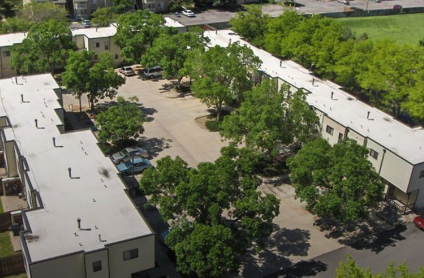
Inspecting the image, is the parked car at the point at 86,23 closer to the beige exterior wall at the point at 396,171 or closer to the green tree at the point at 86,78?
the green tree at the point at 86,78

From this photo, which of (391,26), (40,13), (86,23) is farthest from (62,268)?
(391,26)

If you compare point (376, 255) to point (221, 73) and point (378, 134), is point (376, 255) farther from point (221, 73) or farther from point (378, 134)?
point (221, 73)

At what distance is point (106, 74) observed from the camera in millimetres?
60344

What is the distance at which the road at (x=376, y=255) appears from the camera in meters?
41.3

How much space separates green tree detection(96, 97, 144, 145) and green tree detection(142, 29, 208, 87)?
13.0 meters

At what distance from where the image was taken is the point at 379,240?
45062 millimetres

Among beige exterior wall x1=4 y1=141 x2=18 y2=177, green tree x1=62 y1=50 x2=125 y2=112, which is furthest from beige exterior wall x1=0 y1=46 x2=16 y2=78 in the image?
beige exterior wall x1=4 y1=141 x2=18 y2=177

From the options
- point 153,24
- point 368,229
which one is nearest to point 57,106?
point 153,24

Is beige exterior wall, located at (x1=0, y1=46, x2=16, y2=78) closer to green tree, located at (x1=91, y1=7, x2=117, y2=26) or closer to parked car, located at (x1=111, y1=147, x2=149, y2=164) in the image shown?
green tree, located at (x1=91, y1=7, x2=117, y2=26)

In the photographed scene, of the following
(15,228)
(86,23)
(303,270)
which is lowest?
(303,270)

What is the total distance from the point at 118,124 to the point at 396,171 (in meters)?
26.8

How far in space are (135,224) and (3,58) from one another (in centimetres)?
4283

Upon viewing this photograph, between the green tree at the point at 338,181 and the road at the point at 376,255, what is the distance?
3201 millimetres

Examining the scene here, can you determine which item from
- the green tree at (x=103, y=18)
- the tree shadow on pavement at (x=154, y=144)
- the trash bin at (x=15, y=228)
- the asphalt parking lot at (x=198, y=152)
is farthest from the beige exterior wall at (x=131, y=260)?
the green tree at (x=103, y=18)
